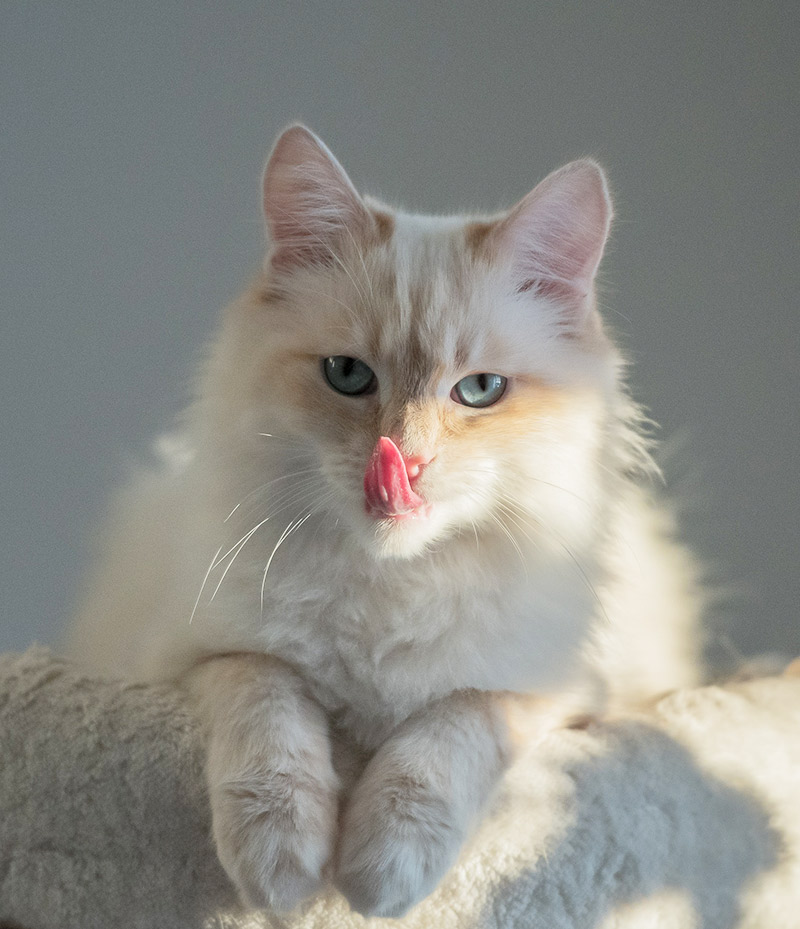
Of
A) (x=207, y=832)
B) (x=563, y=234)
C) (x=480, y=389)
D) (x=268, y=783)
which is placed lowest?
(x=207, y=832)

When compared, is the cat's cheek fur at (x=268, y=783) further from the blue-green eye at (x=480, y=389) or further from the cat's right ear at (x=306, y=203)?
the cat's right ear at (x=306, y=203)

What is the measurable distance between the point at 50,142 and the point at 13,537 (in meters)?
1.14

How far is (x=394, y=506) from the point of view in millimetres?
1035

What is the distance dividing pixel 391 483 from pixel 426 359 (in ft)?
0.59

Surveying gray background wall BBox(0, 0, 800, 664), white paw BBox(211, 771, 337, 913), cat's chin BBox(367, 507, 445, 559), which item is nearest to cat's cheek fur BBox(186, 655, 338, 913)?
white paw BBox(211, 771, 337, 913)

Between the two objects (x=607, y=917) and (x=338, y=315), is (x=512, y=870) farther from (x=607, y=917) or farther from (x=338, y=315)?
(x=338, y=315)

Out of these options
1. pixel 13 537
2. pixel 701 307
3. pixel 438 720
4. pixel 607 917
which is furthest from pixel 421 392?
pixel 13 537

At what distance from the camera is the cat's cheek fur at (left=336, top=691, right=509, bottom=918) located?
94 centimetres

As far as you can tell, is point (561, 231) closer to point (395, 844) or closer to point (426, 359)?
point (426, 359)

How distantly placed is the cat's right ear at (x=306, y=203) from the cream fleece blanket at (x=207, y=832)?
0.63 meters

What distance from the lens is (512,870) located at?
1.12 metres

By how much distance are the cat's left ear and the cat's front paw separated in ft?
2.19

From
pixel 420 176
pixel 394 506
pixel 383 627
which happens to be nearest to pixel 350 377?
pixel 394 506

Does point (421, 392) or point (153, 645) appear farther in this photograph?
point (153, 645)
